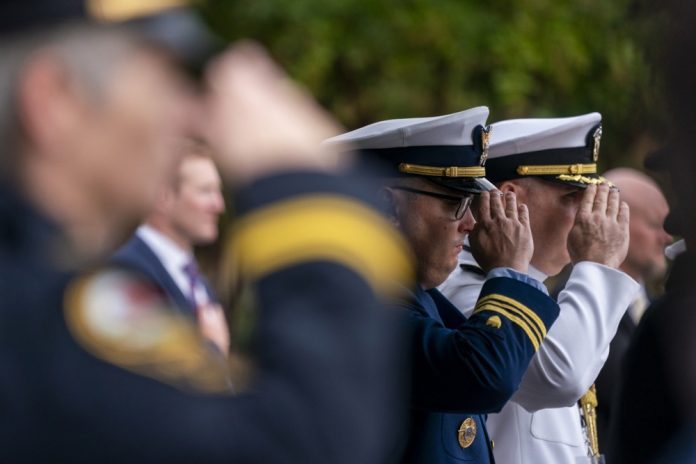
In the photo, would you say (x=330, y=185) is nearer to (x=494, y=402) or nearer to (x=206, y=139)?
(x=206, y=139)

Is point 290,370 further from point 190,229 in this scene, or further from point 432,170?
point 190,229

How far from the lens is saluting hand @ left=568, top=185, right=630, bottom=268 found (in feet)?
11.3

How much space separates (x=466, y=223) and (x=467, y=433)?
0.51 meters

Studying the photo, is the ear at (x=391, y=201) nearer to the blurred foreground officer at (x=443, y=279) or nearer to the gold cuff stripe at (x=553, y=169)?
the blurred foreground officer at (x=443, y=279)

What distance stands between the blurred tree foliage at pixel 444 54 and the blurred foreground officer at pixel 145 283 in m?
7.68

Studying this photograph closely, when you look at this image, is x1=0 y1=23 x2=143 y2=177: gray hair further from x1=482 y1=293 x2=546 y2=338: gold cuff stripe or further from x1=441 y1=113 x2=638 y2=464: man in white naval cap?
x1=441 y1=113 x2=638 y2=464: man in white naval cap

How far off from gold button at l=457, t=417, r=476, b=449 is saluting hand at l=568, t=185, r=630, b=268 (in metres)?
0.60

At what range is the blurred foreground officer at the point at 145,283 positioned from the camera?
1327 millimetres

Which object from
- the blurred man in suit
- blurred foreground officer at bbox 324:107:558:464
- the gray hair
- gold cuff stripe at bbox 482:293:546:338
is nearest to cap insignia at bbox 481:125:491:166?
blurred foreground officer at bbox 324:107:558:464

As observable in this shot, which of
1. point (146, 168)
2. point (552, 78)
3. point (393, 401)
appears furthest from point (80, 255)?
point (552, 78)

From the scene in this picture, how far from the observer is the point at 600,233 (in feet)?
11.3

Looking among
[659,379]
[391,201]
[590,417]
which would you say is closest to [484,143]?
[391,201]

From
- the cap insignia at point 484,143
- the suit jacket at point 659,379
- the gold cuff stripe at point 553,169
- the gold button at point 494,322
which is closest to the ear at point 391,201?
the cap insignia at point 484,143

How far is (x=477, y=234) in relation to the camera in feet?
10.5
